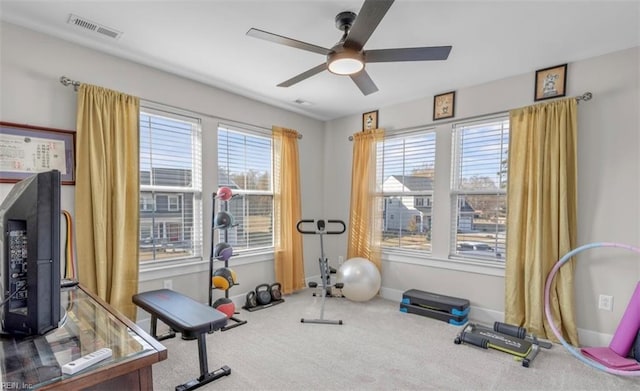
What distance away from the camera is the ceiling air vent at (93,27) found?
229cm

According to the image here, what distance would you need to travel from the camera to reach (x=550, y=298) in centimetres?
287

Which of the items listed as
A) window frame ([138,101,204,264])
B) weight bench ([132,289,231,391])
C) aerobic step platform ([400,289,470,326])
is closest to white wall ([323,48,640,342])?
aerobic step platform ([400,289,470,326])

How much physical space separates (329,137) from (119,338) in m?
4.05

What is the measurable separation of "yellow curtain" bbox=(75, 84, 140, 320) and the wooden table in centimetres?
147

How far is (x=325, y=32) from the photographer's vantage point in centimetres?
241

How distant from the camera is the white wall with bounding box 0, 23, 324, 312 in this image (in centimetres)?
235

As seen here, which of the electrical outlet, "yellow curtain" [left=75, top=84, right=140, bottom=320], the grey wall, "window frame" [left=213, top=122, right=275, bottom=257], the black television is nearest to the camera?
the black television

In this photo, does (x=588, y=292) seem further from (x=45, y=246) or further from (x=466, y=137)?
(x=45, y=246)

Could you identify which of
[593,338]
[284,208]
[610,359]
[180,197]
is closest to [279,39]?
[180,197]

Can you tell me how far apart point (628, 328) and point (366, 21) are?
3.06 metres

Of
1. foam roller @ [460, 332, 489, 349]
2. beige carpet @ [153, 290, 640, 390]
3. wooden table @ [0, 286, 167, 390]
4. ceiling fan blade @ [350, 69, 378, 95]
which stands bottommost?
beige carpet @ [153, 290, 640, 390]

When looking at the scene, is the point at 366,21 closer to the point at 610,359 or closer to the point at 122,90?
the point at 122,90

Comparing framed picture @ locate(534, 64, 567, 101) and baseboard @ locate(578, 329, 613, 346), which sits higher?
framed picture @ locate(534, 64, 567, 101)

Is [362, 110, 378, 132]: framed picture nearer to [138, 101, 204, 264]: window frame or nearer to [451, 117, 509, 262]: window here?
[451, 117, 509, 262]: window
